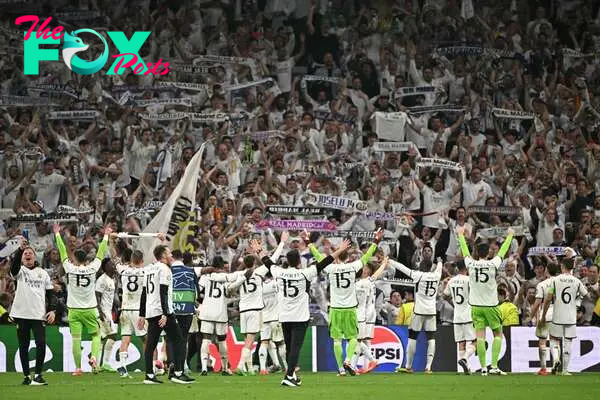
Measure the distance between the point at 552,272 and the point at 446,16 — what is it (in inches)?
497

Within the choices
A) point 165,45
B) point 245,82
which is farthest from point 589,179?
point 165,45

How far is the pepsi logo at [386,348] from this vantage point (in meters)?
29.9

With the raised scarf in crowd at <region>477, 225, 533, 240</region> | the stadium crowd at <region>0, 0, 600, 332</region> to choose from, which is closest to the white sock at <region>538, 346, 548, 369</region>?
the stadium crowd at <region>0, 0, 600, 332</region>

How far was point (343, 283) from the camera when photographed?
2564 centimetres

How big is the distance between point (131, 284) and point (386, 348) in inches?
273

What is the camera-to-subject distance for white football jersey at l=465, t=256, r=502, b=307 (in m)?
25.6

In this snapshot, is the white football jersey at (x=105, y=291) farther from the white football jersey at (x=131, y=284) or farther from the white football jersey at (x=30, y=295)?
the white football jersey at (x=30, y=295)

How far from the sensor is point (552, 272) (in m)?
26.4

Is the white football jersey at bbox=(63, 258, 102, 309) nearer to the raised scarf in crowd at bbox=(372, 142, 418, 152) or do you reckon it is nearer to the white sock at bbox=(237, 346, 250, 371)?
the white sock at bbox=(237, 346, 250, 371)

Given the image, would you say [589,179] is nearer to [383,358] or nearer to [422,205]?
[422,205]

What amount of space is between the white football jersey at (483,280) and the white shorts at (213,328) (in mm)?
5538

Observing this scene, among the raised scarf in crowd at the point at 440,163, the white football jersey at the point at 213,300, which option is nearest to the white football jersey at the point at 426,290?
the white football jersey at the point at 213,300

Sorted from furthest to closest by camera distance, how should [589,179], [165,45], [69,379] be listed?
1. [165,45]
2. [589,179]
3. [69,379]

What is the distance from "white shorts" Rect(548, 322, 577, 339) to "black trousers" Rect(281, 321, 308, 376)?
680cm
